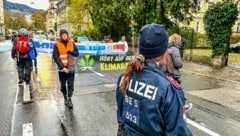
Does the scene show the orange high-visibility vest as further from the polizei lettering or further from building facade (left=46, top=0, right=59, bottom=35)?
building facade (left=46, top=0, right=59, bottom=35)

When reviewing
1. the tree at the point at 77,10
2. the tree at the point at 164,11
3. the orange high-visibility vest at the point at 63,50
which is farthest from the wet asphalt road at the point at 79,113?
the tree at the point at 77,10

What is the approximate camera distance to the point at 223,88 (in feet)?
35.7

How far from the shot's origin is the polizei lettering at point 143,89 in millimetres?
2342

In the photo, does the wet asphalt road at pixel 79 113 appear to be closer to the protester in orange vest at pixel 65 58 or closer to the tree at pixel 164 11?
the protester in orange vest at pixel 65 58

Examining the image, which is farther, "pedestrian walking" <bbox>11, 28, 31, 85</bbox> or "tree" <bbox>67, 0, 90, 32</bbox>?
"tree" <bbox>67, 0, 90, 32</bbox>

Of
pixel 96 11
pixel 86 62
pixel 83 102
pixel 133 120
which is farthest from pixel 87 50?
pixel 96 11

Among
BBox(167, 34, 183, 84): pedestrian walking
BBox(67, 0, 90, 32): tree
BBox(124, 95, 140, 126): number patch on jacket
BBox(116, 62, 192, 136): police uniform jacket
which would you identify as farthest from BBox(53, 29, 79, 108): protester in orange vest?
BBox(67, 0, 90, 32): tree

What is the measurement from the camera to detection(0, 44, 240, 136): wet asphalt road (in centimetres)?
614

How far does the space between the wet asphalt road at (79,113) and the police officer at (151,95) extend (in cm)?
343

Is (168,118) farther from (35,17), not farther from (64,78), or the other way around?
(35,17)

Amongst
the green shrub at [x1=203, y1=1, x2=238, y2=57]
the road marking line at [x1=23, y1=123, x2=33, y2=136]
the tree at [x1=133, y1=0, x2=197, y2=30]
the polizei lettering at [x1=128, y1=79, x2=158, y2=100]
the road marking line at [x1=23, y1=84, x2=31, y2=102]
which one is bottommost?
the road marking line at [x1=23, y1=123, x2=33, y2=136]

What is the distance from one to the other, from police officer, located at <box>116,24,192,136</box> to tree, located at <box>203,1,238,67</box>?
14.5 meters

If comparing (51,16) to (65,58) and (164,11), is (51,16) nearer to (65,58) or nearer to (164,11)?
(164,11)

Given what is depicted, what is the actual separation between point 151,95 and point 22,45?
26.8 ft
